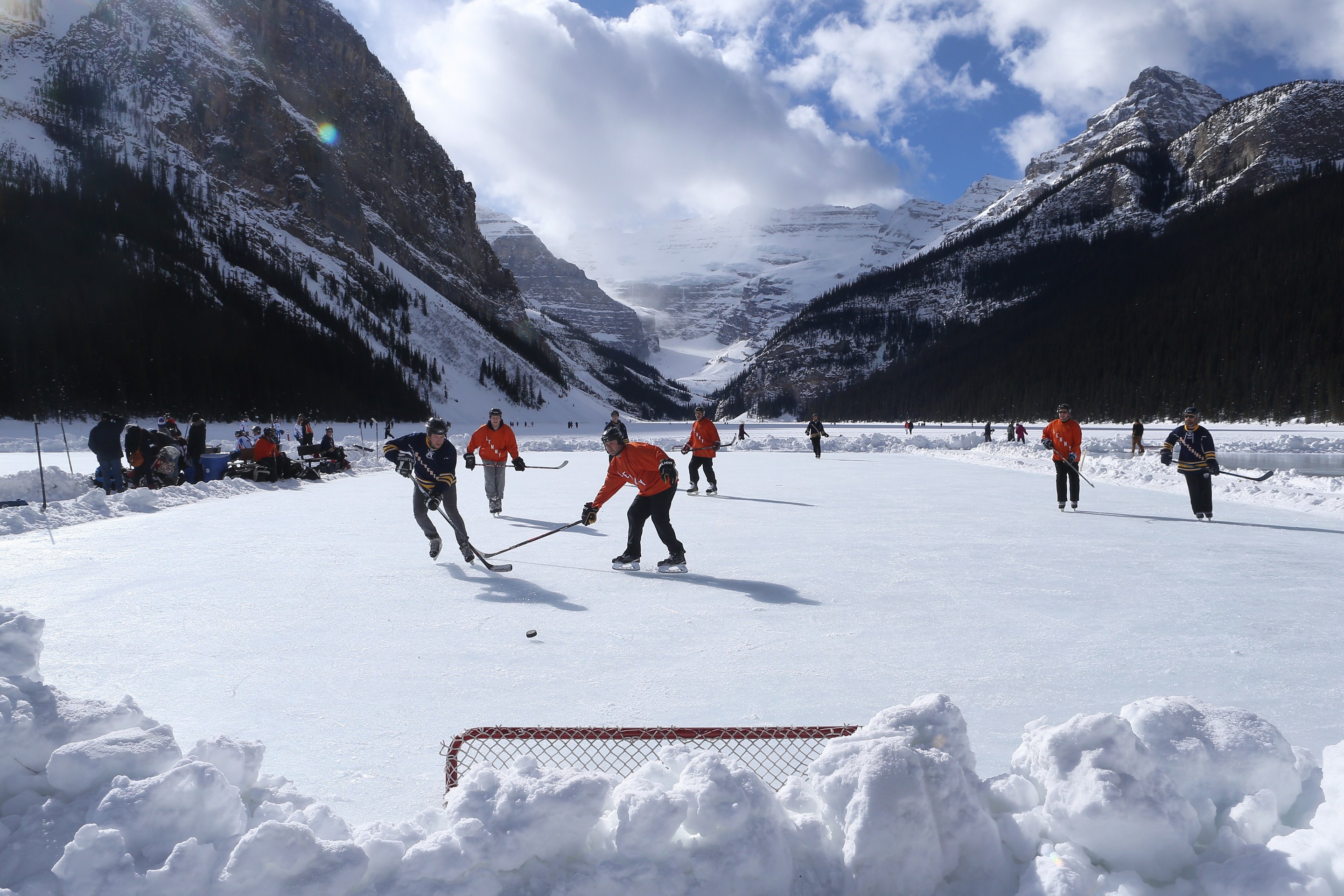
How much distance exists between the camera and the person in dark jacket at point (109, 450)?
1311 cm

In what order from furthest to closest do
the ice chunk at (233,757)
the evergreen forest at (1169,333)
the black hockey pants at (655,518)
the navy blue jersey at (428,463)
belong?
the evergreen forest at (1169,333) < the navy blue jersey at (428,463) < the black hockey pants at (655,518) < the ice chunk at (233,757)

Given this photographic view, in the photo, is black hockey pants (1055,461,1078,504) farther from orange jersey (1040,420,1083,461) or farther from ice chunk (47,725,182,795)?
ice chunk (47,725,182,795)

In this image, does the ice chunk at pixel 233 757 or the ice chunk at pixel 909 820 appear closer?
the ice chunk at pixel 909 820

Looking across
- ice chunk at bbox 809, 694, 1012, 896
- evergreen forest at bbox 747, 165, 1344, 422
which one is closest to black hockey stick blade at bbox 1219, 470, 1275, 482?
ice chunk at bbox 809, 694, 1012, 896

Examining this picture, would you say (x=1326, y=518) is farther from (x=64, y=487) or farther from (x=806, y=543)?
(x=64, y=487)

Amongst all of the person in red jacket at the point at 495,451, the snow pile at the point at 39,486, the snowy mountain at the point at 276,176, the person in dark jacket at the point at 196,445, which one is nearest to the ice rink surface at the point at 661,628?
the person in red jacket at the point at 495,451

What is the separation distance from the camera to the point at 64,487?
13.6 metres

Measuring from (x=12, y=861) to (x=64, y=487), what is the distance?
15074 millimetres

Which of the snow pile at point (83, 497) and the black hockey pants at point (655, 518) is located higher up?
the black hockey pants at point (655, 518)

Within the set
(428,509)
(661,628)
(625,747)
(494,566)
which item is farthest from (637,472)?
(625,747)

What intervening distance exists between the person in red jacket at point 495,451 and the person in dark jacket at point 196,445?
8240 mm

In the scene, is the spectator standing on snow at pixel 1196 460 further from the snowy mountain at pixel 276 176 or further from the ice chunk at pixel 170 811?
the snowy mountain at pixel 276 176

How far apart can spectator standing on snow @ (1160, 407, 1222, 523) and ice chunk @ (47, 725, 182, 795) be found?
11629mm

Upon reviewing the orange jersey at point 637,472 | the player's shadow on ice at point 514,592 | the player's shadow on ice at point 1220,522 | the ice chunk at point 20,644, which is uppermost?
the orange jersey at point 637,472
